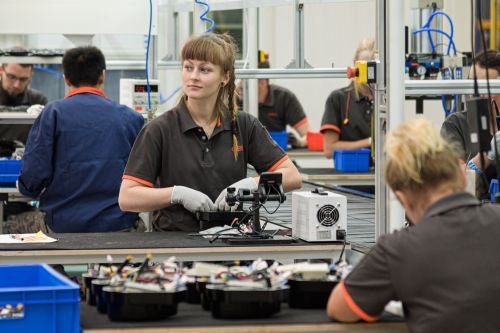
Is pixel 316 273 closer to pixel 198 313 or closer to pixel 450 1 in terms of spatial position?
pixel 198 313

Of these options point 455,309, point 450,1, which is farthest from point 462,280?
point 450,1

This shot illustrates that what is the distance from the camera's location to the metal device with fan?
9.27 ft

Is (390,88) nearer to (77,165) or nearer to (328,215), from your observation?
(328,215)

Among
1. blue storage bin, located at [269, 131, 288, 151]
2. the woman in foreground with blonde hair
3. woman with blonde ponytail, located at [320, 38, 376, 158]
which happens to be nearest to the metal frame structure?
the woman in foreground with blonde hair

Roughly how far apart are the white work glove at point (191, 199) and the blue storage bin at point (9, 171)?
1.62 meters

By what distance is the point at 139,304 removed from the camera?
196cm

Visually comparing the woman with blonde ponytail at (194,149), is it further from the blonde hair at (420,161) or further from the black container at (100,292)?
the blonde hair at (420,161)

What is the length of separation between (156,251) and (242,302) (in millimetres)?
807

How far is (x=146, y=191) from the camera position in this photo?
3062mm

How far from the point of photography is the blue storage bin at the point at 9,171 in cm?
439

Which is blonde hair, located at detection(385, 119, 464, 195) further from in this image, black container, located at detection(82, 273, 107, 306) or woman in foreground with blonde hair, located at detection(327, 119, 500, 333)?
black container, located at detection(82, 273, 107, 306)

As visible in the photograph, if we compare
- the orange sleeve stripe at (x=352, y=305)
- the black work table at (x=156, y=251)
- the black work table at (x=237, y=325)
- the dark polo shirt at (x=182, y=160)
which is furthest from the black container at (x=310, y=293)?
the dark polo shirt at (x=182, y=160)

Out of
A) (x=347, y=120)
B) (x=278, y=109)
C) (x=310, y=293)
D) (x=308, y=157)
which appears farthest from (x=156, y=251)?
(x=278, y=109)

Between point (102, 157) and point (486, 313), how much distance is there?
2346mm
